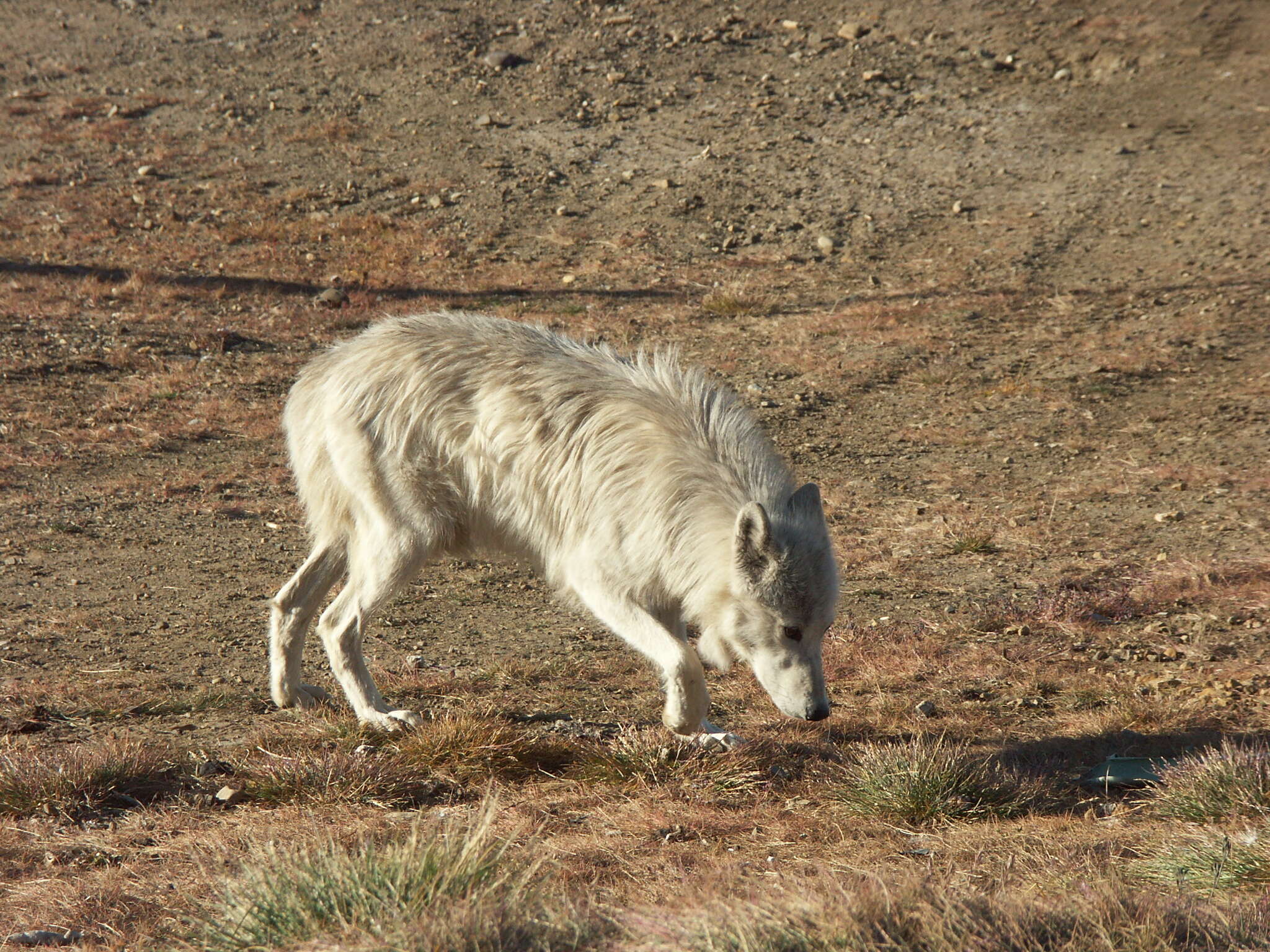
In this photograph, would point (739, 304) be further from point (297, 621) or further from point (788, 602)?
point (788, 602)

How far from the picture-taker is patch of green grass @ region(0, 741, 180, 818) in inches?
199

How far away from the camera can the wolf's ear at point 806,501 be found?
5555mm

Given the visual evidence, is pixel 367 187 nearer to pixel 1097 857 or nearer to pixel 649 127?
pixel 649 127

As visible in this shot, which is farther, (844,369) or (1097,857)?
(844,369)

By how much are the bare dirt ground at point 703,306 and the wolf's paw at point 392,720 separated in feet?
1.19

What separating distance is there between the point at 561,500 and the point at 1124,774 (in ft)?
10.2

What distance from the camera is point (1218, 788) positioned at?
479cm

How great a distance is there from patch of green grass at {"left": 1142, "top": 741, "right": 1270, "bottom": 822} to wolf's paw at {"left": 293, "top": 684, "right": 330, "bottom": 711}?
4.32 metres

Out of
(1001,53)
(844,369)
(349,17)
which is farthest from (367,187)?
(1001,53)

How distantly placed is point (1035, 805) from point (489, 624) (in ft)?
12.8

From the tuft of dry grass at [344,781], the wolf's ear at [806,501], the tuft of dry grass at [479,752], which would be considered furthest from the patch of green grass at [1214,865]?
the tuft of dry grass at [344,781]

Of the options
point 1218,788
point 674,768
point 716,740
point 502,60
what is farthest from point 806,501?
point 502,60

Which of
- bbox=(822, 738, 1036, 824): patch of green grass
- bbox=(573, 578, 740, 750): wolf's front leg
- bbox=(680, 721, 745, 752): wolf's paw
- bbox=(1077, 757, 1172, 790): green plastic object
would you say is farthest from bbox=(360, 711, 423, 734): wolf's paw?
bbox=(1077, 757, 1172, 790): green plastic object

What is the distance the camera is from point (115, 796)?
Result: 522 cm
